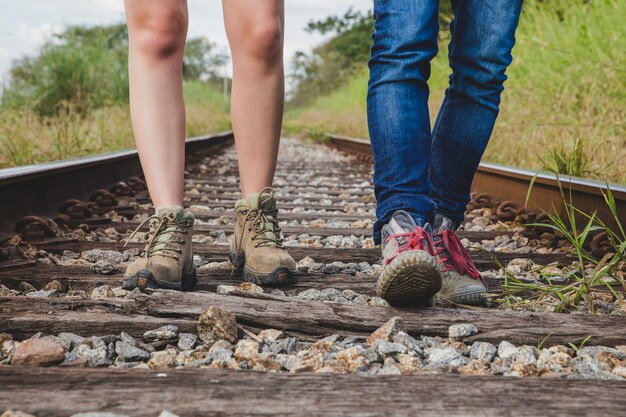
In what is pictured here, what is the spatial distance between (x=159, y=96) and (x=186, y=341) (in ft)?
3.06

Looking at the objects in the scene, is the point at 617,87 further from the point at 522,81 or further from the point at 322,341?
the point at 322,341

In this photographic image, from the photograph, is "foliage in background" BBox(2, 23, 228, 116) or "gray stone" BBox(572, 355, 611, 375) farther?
"foliage in background" BBox(2, 23, 228, 116)

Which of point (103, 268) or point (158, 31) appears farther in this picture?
point (103, 268)

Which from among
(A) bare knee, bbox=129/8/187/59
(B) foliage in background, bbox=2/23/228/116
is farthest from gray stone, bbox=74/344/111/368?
(B) foliage in background, bbox=2/23/228/116

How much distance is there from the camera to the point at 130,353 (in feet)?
5.29

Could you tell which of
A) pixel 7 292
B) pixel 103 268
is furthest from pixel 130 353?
pixel 103 268

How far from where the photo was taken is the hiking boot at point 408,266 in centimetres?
181

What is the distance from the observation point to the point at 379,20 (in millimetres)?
2107

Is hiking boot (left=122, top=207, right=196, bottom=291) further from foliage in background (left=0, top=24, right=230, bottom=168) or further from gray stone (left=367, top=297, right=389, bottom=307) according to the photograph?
foliage in background (left=0, top=24, right=230, bottom=168)

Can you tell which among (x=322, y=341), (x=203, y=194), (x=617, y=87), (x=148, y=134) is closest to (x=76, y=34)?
(x=203, y=194)

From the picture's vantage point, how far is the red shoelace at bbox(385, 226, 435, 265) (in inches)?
75.7

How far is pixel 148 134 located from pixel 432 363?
1220 millimetres

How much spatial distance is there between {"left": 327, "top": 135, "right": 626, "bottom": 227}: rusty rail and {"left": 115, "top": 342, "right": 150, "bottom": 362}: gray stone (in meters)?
1.45

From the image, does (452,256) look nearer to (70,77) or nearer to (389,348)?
(389,348)
